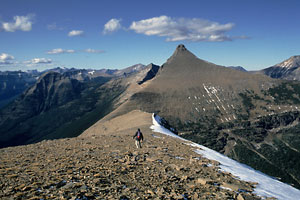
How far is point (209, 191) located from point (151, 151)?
1325 centimetres

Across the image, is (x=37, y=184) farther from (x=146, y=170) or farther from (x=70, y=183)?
(x=146, y=170)

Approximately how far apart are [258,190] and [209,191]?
6.63 meters

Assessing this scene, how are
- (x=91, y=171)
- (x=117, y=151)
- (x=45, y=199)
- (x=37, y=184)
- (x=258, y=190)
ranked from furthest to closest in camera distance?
(x=117, y=151) < (x=258, y=190) < (x=91, y=171) < (x=37, y=184) < (x=45, y=199)

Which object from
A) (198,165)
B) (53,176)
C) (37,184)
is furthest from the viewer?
(198,165)

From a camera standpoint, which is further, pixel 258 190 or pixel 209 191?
pixel 258 190

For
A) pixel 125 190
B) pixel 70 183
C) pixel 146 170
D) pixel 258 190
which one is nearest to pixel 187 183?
pixel 146 170

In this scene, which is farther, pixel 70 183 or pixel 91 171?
pixel 91 171

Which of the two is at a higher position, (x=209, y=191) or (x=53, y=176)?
(x=53, y=176)

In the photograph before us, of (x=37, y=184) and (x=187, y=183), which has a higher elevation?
(x=37, y=184)

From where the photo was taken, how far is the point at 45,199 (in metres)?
14.1

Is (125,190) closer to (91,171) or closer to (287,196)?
(91,171)

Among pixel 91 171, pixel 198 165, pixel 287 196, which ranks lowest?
pixel 287 196

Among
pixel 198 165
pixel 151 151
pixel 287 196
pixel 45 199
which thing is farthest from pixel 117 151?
pixel 287 196

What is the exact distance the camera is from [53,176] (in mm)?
17875
